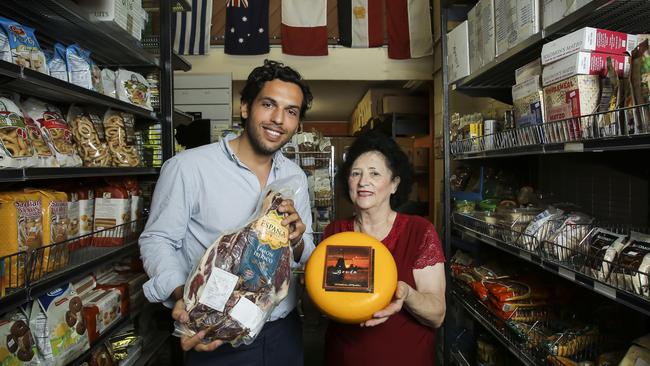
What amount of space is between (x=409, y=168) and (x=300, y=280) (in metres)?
0.73

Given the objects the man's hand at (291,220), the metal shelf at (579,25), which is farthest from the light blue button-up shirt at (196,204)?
the metal shelf at (579,25)

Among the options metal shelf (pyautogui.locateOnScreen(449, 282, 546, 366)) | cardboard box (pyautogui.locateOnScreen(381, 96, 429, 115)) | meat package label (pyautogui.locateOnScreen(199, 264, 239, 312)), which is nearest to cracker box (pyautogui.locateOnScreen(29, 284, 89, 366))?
meat package label (pyautogui.locateOnScreen(199, 264, 239, 312))

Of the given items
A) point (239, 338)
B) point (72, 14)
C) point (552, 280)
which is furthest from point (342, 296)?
point (72, 14)

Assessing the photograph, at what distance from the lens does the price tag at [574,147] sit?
1588 mm

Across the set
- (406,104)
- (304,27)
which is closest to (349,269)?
(304,27)

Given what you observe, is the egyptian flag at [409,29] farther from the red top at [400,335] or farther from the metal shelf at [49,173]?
the red top at [400,335]

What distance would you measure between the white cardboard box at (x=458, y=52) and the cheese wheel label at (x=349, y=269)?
6.15ft

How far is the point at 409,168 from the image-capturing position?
2.01 metres

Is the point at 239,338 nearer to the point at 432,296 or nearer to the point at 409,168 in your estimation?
the point at 432,296

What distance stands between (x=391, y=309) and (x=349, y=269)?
0.59 feet

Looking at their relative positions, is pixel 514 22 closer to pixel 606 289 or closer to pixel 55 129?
pixel 606 289

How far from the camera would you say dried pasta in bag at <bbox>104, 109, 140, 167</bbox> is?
265 centimetres

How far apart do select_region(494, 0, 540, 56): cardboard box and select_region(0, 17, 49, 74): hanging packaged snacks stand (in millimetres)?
2252

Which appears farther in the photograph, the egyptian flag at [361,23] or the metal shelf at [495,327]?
the egyptian flag at [361,23]
